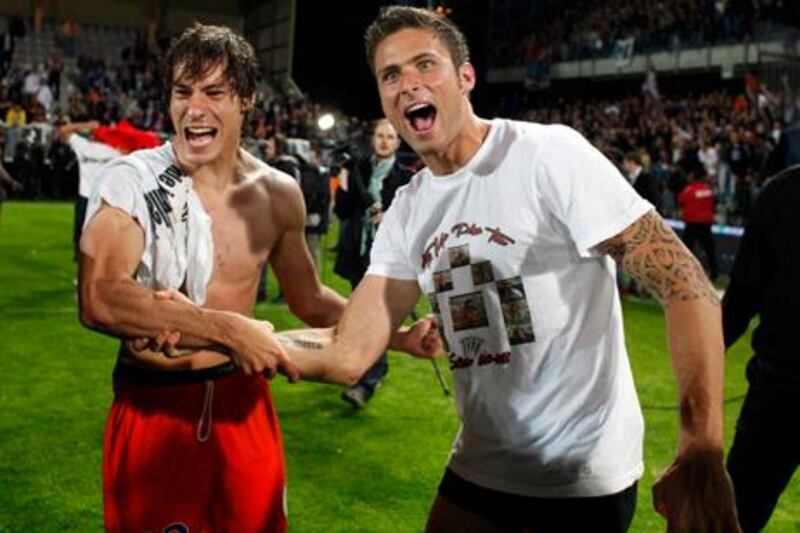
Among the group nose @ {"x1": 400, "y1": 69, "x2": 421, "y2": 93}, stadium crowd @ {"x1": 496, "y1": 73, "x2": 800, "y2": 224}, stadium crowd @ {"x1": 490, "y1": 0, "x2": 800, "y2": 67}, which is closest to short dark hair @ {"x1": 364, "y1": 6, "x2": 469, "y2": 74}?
nose @ {"x1": 400, "y1": 69, "x2": 421, "y2": 93}

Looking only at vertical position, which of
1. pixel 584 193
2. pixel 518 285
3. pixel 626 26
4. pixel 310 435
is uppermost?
pixel 626 26

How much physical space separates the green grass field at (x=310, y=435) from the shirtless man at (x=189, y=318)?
1850 millimetres

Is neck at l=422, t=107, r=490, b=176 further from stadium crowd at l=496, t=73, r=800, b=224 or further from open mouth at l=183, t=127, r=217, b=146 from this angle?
stadium crowd at l=496, t=73, r=800, b=224

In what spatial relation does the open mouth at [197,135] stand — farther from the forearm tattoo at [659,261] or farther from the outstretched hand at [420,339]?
the forearm tattoo at [659,261]

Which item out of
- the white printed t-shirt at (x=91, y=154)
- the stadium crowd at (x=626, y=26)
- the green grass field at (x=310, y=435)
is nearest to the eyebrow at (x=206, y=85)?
the green grass field at (x=310, y=435)

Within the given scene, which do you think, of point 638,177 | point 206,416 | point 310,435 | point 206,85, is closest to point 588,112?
point 638,177

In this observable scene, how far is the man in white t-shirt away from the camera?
2.29 metres

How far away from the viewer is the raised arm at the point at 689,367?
1850mm

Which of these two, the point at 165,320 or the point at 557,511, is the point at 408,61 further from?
the point at 557,511

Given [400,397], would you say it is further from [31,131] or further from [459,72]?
[31,131]

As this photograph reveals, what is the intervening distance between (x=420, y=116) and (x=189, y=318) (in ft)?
2.81

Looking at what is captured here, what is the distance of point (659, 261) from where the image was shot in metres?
2.15

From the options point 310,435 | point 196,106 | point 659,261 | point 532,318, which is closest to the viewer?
point 659,261

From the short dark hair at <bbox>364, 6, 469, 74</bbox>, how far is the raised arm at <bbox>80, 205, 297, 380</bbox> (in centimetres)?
85
